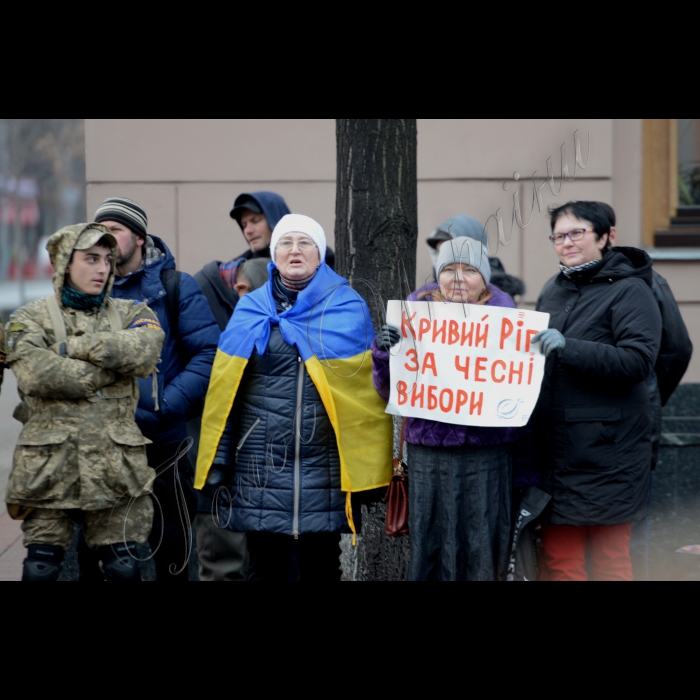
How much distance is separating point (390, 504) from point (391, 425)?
320 mm

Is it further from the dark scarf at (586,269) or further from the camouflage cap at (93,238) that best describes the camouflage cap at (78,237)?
the dark scarf at (586,269)

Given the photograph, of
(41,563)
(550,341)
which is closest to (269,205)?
(550,341)

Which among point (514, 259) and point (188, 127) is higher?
point (188, 127)

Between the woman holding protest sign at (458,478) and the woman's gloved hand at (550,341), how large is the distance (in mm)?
223

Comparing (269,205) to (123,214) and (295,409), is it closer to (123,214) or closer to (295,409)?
(123,214)

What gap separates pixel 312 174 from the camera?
22.2ft

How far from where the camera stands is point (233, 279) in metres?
4.65

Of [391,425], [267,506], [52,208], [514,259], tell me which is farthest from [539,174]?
[52,208]

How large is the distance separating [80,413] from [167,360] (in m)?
0.67

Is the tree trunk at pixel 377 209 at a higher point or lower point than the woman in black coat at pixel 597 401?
higher

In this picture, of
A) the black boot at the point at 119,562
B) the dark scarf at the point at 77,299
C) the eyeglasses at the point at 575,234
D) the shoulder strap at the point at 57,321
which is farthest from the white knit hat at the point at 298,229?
the black boot at the point at 119,562

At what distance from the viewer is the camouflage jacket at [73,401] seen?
10.6ft

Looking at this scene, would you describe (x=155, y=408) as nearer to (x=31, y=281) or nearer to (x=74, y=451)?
(x=74, y=451)

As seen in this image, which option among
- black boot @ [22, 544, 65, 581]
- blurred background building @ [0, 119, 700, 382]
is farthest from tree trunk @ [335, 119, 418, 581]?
blurred background building @ [0, 119, 700, 382]
